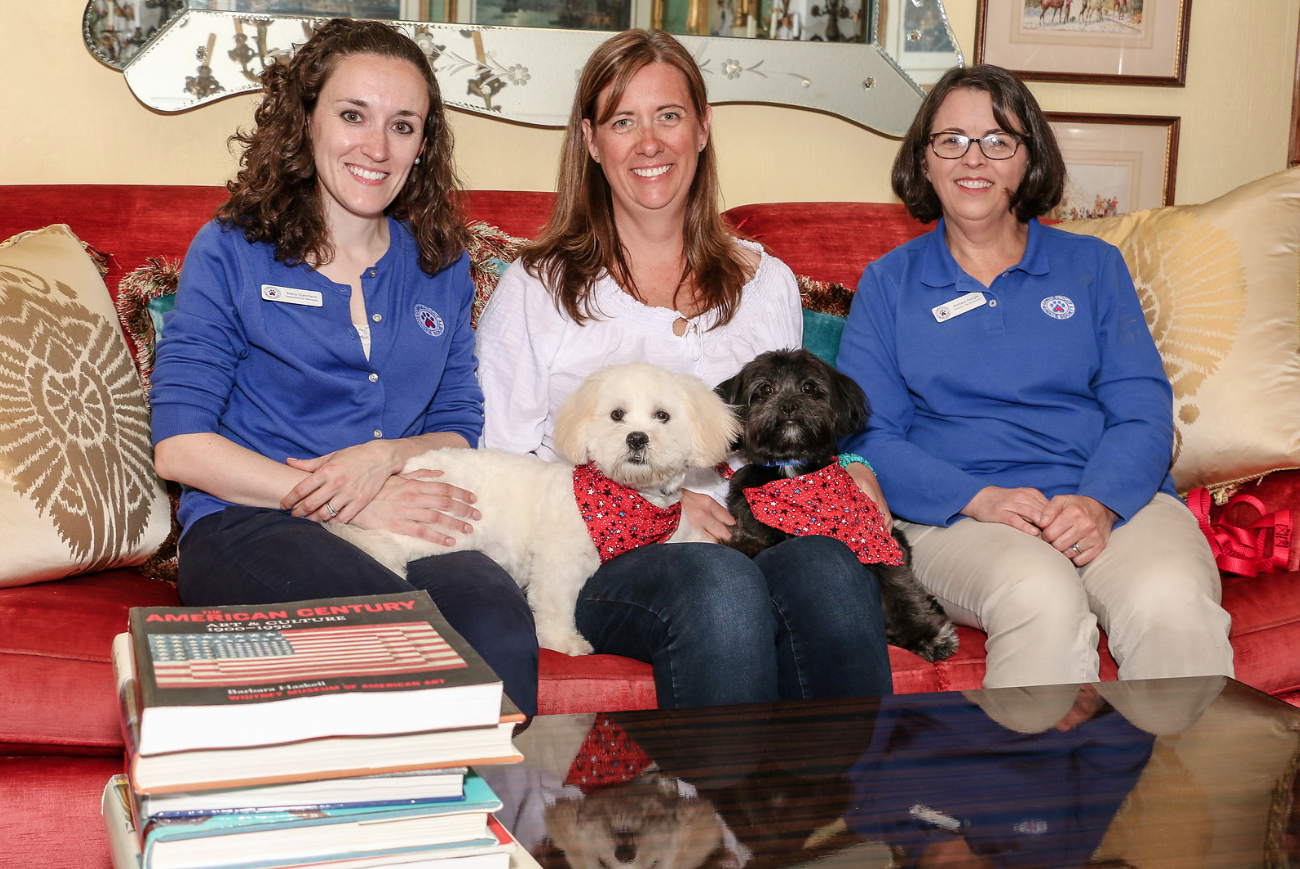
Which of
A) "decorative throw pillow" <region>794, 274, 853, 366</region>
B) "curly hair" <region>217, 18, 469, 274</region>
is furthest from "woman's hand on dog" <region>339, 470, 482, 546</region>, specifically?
"decorative throw pillow" <region>794, 274, 853, 366</region>

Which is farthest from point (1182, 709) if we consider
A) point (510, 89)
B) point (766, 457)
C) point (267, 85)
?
point (510, 89)

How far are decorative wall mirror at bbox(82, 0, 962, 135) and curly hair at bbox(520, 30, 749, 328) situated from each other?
664 mm

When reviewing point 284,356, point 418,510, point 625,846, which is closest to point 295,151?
point 284,356

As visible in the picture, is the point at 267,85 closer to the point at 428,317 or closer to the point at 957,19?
the point at 428,317

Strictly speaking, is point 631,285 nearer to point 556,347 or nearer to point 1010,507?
point 556,347

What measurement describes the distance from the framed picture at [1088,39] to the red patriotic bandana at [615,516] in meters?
2.09

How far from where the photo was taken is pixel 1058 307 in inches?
90.8

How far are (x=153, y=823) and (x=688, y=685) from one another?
1037 mm

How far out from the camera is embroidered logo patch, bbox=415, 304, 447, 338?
2105 mm

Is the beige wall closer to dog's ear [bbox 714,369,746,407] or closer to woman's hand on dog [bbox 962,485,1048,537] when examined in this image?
dog's ear [bbox 714,369,746,407]

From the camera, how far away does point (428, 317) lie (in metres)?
2.12

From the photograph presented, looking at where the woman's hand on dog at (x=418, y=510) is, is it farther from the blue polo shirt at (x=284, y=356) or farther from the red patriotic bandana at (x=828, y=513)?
the red patriotic bandana at (x=828, y=513)

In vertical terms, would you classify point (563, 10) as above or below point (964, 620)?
above

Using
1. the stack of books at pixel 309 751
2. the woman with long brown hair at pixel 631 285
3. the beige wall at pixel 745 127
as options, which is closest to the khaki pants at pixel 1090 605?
the woman with long brown hair at pixel 631 285
